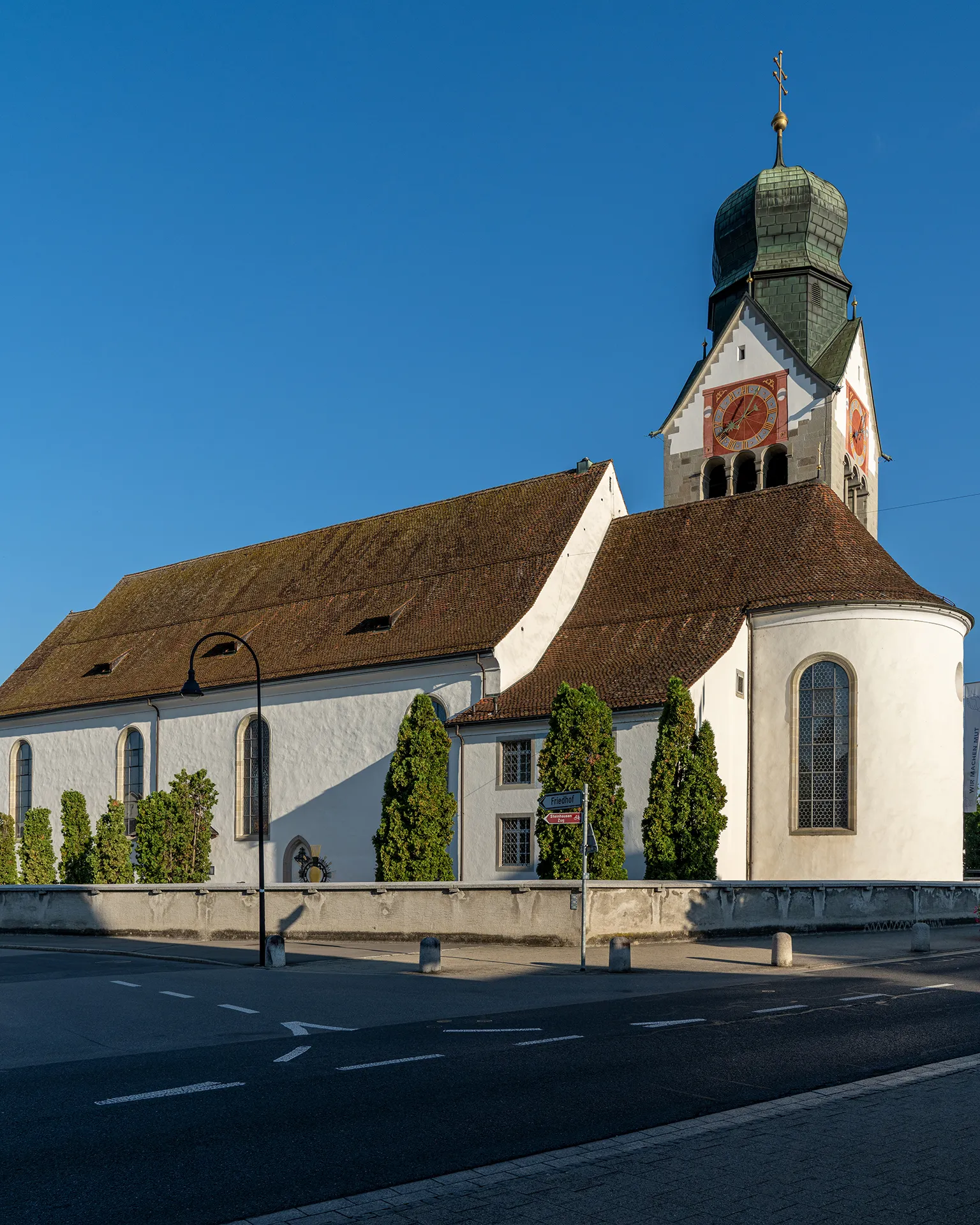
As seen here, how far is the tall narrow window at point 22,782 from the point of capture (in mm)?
45134

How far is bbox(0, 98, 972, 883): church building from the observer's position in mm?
30438

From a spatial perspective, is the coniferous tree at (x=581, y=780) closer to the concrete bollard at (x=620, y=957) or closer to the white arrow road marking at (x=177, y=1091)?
the concrete bollard at (x=620, y=957)

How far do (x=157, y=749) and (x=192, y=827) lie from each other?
21.9ft

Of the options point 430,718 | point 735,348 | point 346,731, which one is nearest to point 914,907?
point 430,718

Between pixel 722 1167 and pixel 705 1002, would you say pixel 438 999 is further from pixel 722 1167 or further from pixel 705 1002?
pixel 722 1167

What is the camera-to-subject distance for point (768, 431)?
1651 inches

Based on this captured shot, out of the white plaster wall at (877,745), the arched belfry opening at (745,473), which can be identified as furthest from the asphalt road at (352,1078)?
the arched belfry opening at (745,473)

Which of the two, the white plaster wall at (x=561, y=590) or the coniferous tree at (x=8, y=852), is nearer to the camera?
the white plaster wall at (x=561, y=590)

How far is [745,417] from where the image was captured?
42750 millimetres

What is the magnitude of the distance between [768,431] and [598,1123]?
36018 millimetres

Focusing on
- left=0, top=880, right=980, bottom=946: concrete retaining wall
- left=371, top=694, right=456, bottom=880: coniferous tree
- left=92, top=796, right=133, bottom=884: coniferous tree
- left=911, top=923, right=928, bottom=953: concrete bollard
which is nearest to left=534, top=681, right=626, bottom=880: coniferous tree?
left=0, top=880, right=980, bottom=946: concrete retaining wall

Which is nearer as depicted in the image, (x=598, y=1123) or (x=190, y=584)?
(x=598, y=1123)

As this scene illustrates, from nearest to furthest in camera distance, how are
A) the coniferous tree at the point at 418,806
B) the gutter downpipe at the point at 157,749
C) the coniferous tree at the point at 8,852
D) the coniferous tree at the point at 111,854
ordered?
the coniferous tree at the point at 418,806
the coniferous tree at the point at 111,854
the gutter downpipe at the point at 157,749
the coniferous tree at the point at 8,852

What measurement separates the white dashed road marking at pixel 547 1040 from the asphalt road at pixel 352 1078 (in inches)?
2.0
